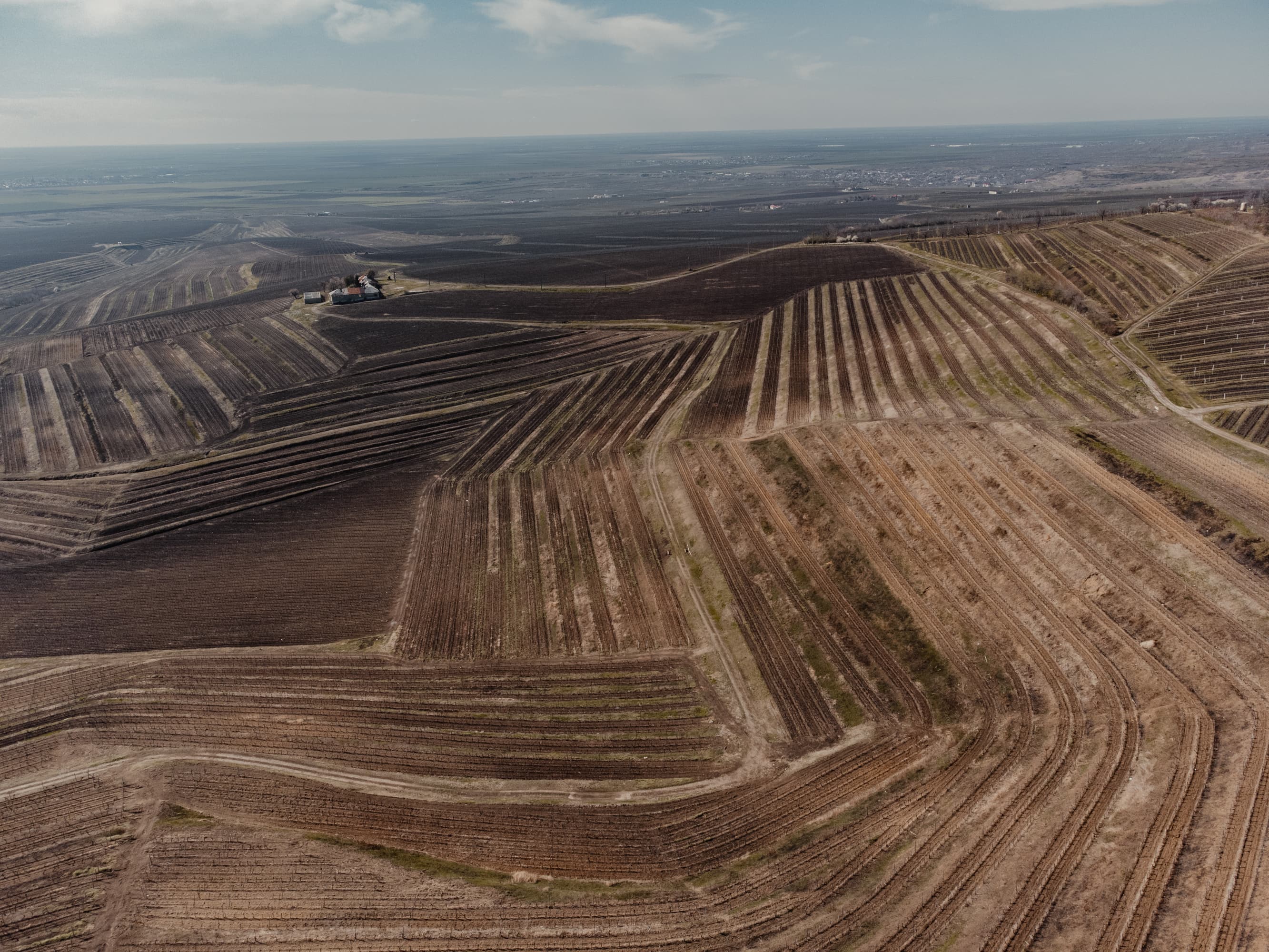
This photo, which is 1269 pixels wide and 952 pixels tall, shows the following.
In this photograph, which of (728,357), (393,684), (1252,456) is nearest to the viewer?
(393,684)

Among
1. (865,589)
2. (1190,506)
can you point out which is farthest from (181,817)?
(1190,506)

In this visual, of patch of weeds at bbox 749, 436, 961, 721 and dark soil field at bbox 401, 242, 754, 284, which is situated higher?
dark soil field at bbox 401, 242, 754, 284

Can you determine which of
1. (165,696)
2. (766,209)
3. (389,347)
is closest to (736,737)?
(165,696)

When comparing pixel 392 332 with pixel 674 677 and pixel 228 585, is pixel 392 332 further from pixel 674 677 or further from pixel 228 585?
pixel 674 677

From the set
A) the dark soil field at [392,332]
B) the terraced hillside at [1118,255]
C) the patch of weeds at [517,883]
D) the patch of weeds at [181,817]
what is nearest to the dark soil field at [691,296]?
the dark soil field at [392,332]

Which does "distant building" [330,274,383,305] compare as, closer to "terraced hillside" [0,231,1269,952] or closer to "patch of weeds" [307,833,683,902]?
"terraced hillside" [0,231,1269,952]

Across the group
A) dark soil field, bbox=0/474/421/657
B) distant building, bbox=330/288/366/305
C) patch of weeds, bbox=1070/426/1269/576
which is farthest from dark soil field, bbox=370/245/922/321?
patch of weeds, bbox=1070/426/1269/576

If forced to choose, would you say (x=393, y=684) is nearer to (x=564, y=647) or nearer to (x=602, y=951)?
(x=564, y=647)

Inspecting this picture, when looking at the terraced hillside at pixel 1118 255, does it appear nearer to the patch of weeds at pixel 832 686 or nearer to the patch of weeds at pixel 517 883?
the patch of weeds at pixel 832 686
